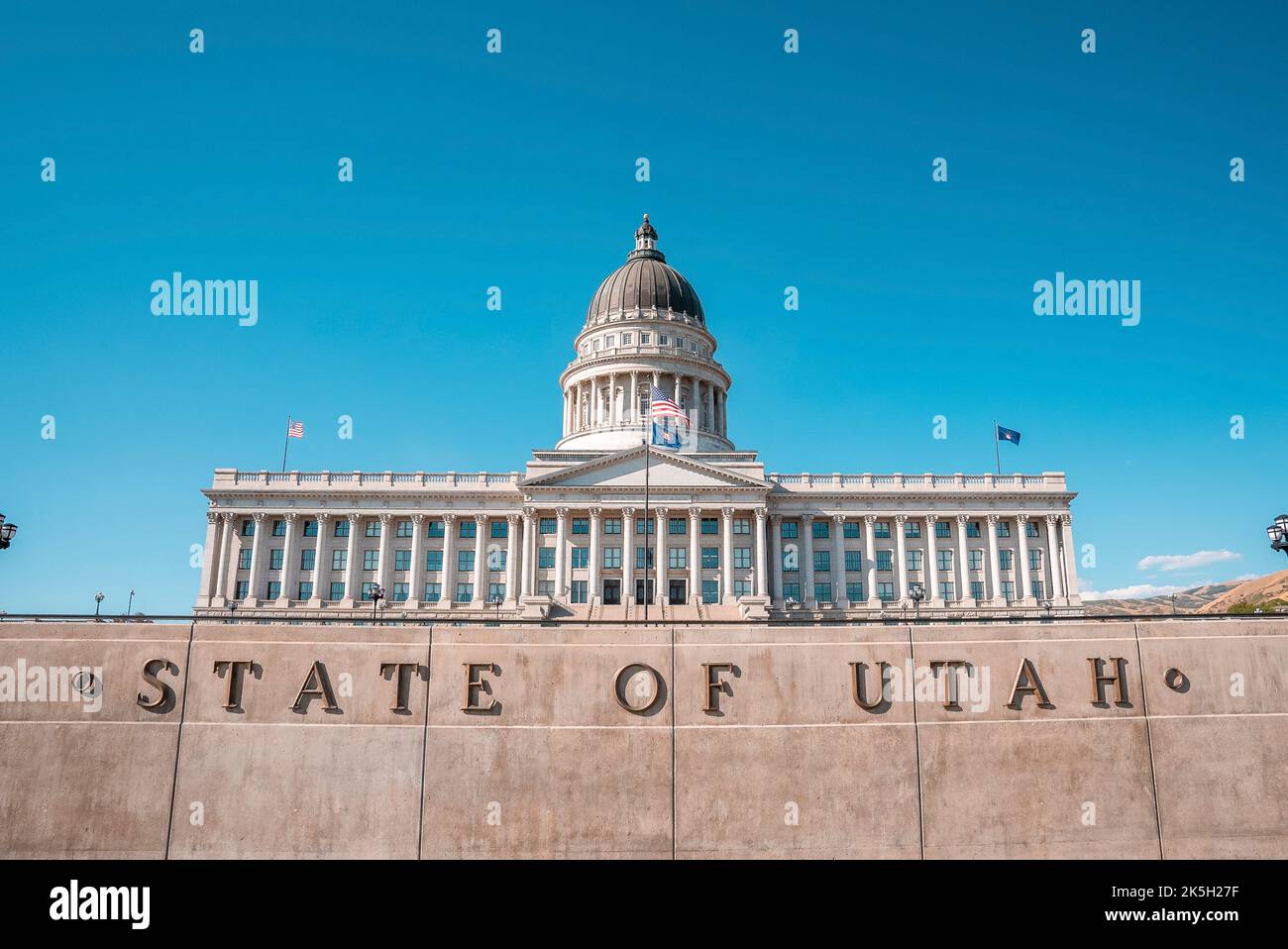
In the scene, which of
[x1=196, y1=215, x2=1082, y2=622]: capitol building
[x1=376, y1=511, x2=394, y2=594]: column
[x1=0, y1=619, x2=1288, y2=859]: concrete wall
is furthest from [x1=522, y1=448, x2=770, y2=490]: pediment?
[x1=0, y1=619, x2=1288, y2=859]: concrete wall

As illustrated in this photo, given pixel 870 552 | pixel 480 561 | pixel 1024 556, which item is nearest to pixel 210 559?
pixel 480 561

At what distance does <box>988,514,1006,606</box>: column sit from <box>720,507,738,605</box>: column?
23.9 m

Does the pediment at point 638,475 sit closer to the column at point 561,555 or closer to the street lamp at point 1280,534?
the column at point 561,555

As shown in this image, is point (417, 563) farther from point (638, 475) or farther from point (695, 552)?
point (695, 552)

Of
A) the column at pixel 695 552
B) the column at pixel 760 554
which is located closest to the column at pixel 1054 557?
the column at pixel 760 554

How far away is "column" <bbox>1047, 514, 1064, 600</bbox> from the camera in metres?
78.3

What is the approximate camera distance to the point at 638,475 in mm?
75562

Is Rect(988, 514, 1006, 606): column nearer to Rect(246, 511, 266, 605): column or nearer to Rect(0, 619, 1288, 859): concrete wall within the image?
Rect(0, 619, 1288, 859): concrete wall
